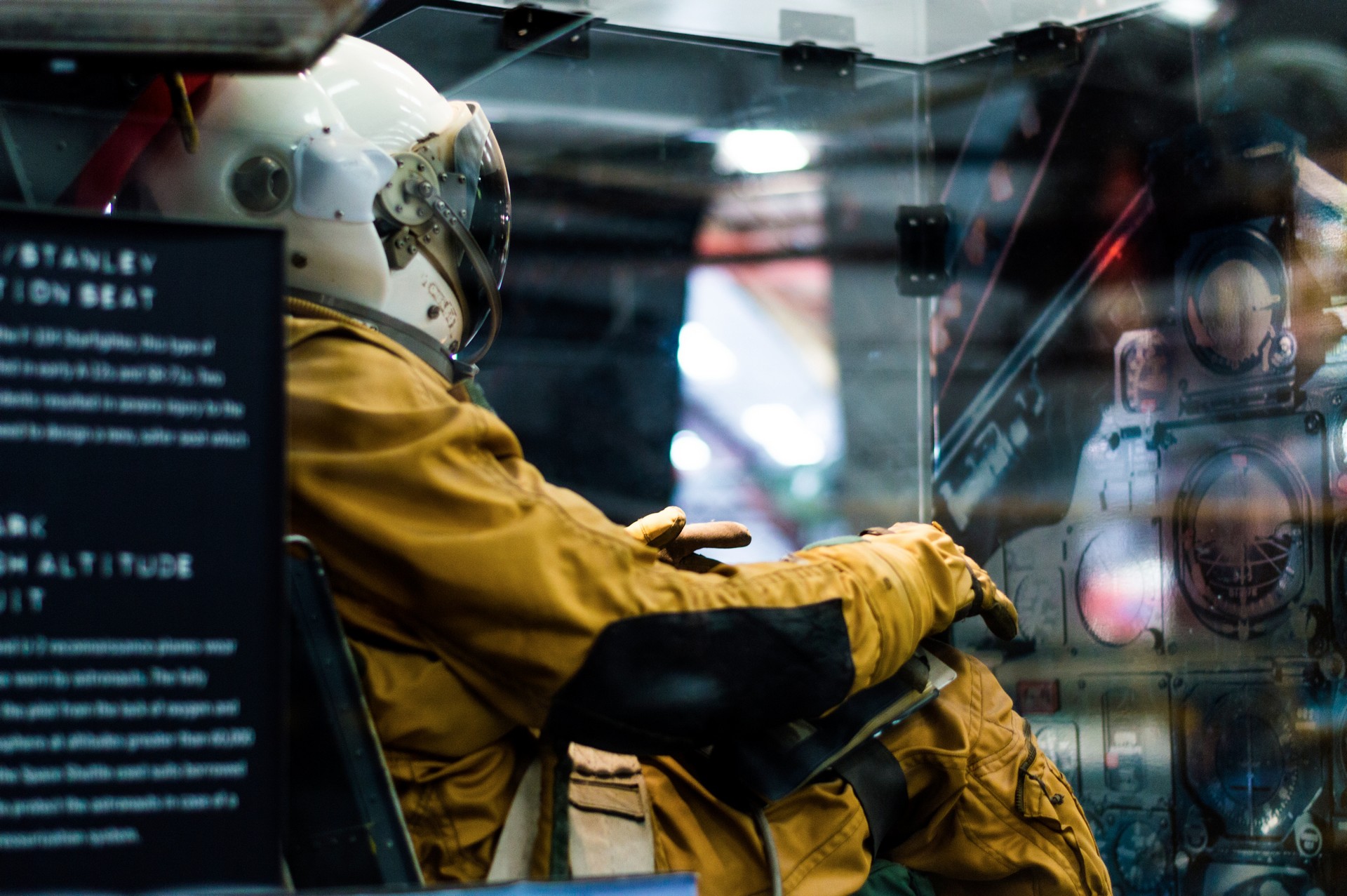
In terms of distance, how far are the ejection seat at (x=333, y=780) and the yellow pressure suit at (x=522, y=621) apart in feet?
0.34

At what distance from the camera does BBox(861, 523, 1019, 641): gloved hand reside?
1.67 meters

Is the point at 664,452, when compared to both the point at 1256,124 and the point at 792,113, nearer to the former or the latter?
the point at 792,113

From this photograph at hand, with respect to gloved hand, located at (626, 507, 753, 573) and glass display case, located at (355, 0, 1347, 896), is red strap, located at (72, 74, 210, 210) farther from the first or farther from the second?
glass display case, located at (355, 0, 1347, 896)

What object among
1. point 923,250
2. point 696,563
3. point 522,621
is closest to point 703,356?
point 923,250

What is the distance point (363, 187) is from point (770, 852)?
0.91 meters

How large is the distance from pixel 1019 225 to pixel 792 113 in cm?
57

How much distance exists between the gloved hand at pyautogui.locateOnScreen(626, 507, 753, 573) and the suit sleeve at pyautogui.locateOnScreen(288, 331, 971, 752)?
1.77 feet

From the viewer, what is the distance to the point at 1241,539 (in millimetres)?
2166

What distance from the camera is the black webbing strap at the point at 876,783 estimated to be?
1564 mm

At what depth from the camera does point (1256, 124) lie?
2182 mm

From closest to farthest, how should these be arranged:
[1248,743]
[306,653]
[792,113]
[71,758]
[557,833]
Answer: [71,758]
[306,653]
[557,833]
[1248,743]
[792,113]

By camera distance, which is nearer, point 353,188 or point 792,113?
point 353,188

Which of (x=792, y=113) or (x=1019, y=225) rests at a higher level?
(x=792, y=113)

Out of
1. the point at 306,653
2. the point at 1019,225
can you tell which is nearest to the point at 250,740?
the point at 306,653
